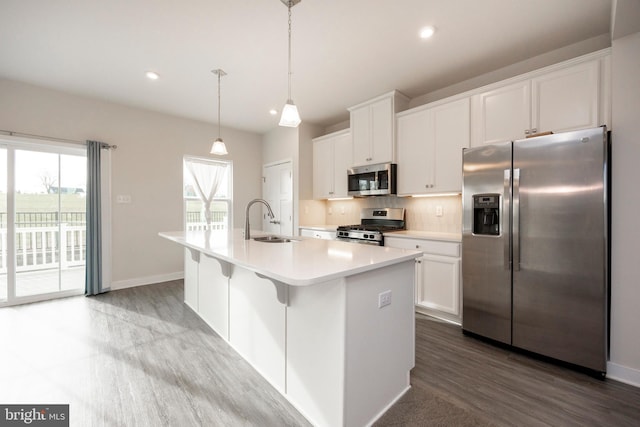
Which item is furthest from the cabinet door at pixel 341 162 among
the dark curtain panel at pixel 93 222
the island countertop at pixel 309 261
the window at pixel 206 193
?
the dark curtain panel at pixel 93 222

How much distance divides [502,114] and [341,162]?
2.18 m

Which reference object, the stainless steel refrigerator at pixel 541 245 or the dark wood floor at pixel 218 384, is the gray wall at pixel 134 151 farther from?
the stainless steel refrigerator at pixel 541 245

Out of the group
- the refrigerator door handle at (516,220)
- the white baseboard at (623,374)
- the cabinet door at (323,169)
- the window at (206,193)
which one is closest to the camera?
the white baseboard at (623,374)

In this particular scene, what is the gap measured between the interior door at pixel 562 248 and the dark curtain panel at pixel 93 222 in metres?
4.88

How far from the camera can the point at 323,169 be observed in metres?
4.61

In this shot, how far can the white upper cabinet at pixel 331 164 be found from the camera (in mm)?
4223

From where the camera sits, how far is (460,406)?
1660mm

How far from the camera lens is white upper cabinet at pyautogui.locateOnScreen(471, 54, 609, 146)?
7.04 feet

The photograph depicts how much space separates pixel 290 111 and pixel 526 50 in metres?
2.39

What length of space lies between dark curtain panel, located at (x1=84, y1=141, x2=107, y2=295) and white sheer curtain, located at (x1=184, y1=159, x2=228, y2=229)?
123 cm

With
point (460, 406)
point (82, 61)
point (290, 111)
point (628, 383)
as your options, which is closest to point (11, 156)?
point (82, 61)

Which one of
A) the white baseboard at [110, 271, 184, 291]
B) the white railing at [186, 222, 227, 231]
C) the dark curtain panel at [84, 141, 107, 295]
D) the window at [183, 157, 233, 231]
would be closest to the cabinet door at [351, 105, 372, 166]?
the window at [183, 157, 233, 231]

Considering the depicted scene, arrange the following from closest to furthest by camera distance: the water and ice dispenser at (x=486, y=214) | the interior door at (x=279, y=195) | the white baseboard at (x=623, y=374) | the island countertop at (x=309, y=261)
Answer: the island countertop at (x=309, y=261), the white baseboard at (x=623, y=374), the water and ice dispenser at (x=486, y=214), the interior door at (x=279, y=195)

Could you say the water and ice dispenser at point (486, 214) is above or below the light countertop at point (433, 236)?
above
